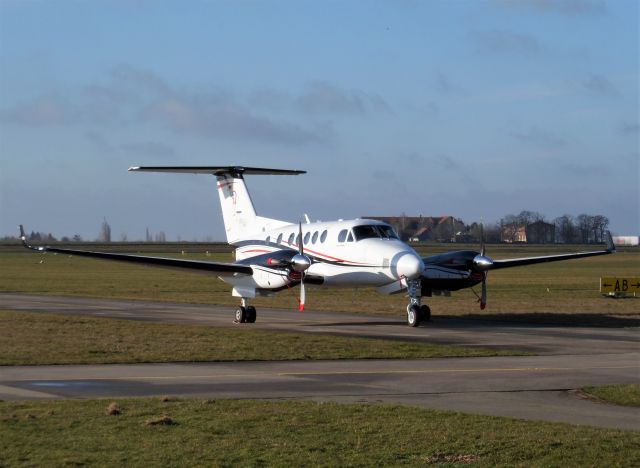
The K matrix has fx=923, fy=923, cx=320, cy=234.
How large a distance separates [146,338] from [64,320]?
23.4 ft

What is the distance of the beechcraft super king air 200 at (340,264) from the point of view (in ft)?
92.1

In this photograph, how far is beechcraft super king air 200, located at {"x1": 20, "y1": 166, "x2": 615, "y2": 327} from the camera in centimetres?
2808

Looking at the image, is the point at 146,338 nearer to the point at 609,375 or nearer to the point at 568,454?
the point at 609,375

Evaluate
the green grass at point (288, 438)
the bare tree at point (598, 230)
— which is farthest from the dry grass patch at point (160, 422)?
the bare tree at point (598, 230)

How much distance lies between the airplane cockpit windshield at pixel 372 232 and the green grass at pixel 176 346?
186 inches

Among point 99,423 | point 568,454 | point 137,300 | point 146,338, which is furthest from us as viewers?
point 137,300

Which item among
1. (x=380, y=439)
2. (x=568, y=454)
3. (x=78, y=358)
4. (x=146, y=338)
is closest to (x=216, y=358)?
(x=78, y=358)

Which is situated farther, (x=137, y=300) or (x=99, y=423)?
(x=137, y=300)

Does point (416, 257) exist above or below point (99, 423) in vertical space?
above

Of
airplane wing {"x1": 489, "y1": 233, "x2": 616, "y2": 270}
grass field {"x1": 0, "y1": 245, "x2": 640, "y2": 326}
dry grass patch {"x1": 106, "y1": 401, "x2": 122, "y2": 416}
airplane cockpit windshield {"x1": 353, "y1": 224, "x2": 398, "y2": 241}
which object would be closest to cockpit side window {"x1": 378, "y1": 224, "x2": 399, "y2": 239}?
airplane cockpit windshield {"x1": 353, "y1": 224, "x2": 398, "y2": 241}

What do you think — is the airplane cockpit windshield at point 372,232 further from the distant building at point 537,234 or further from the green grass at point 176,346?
the distant building at point 537,234

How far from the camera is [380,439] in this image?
11.0 metres

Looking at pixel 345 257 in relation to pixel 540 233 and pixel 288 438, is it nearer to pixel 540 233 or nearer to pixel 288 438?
pixel 288 438

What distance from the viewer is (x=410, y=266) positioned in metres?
27.0
